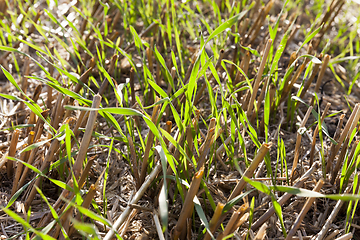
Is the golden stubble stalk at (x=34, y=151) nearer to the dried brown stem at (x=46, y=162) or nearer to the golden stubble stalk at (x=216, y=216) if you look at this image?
the dried brown stem at (x=46, y=162)

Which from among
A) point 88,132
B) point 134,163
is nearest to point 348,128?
point 134,163

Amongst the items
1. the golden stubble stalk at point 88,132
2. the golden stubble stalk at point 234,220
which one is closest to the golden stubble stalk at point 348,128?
the golden stubble stalk at point 234,220

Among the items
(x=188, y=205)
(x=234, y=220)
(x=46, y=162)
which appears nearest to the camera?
(x=234, y=220)

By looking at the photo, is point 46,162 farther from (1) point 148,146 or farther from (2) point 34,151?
(1) point 148,146

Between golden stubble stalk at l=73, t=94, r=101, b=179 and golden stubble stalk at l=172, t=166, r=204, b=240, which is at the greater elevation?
golden stubble stalk at l=73, t=94, r=101, b=179

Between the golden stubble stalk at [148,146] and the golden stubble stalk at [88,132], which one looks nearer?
the golden stubble stalk at [88,132]

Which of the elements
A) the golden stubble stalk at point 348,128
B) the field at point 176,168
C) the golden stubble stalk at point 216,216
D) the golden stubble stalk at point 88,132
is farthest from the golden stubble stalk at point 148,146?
the golden stubble stalk at point 348,128

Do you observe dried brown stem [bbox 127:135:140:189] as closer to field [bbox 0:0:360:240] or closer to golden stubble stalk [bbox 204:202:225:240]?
field [bbox 0:0:360:240]

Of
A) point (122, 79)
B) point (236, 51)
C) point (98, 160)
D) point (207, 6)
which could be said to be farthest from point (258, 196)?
point (207, 6)

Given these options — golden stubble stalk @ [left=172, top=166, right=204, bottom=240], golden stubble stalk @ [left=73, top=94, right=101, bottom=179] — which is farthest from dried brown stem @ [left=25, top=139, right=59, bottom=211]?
golden stubble stalk @ [left=172, top=166, right=204, bottom=240]

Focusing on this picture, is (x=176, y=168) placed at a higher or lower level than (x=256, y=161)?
lower

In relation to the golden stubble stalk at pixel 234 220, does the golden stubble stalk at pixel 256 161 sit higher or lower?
higher
